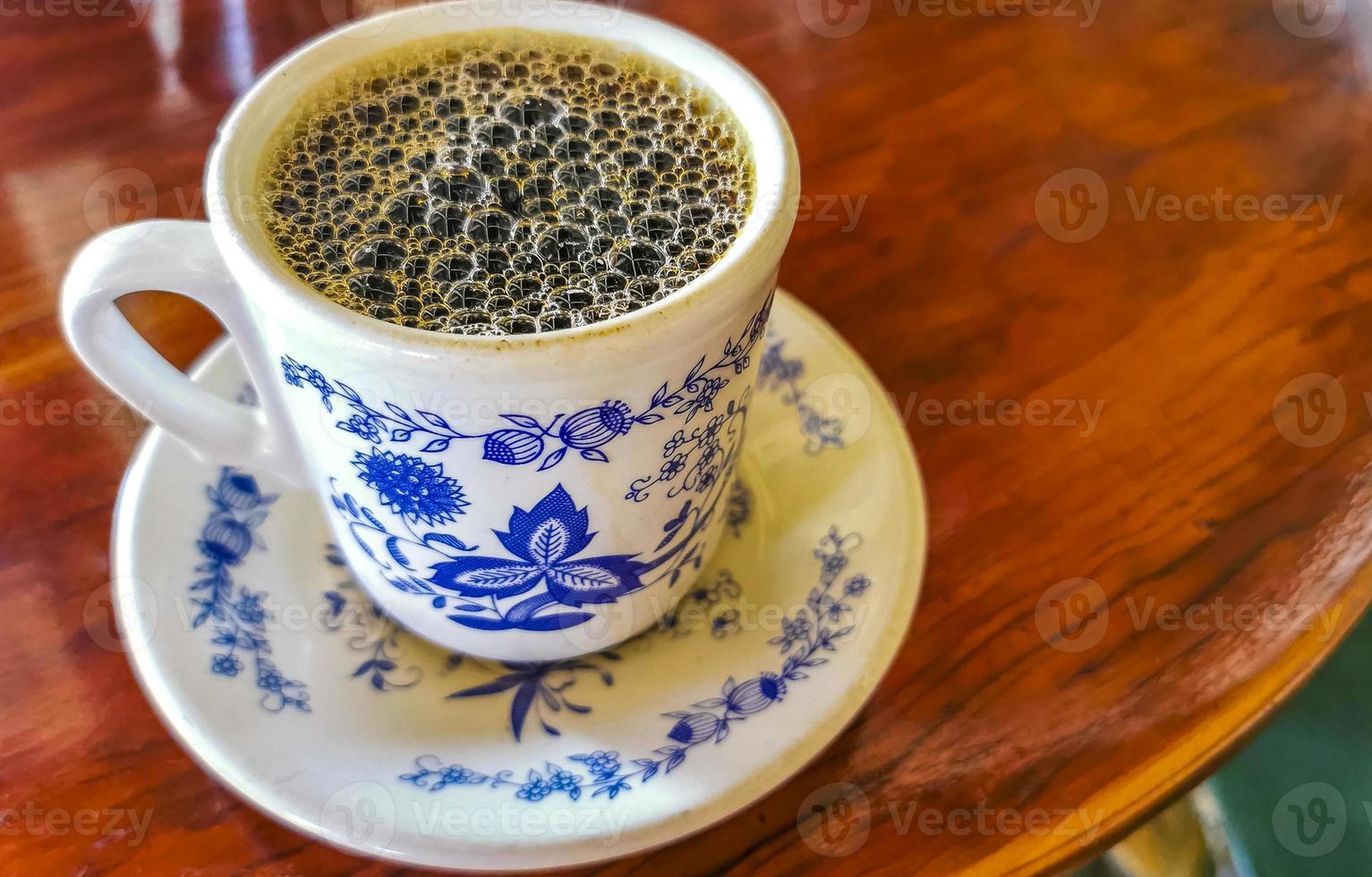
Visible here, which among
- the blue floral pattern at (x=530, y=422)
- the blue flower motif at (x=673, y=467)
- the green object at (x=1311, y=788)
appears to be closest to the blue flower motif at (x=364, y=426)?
the blue floral pattern at (x=530, y=422)

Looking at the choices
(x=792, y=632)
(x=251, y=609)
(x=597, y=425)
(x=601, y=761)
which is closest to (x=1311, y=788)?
(x=792, y=632)

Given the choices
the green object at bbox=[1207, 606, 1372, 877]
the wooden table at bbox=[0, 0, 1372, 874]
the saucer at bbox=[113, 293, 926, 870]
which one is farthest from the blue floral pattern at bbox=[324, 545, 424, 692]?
the green object at bbox=[1207, 606, 1372, 877]

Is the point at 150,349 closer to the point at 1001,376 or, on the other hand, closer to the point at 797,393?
the point at 797,393

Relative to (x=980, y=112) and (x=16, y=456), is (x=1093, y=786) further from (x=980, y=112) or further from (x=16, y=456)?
(x=16, y=456)

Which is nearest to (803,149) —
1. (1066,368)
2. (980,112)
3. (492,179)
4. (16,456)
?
(980,112)

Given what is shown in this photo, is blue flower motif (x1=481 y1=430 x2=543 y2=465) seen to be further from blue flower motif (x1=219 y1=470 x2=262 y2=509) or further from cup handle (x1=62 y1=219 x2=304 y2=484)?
blue flower motif (x1=219 y1=470 x2=262 y2=509)

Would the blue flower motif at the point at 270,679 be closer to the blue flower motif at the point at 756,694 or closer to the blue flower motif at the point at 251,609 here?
the blue flower motif at the point at 251,609
